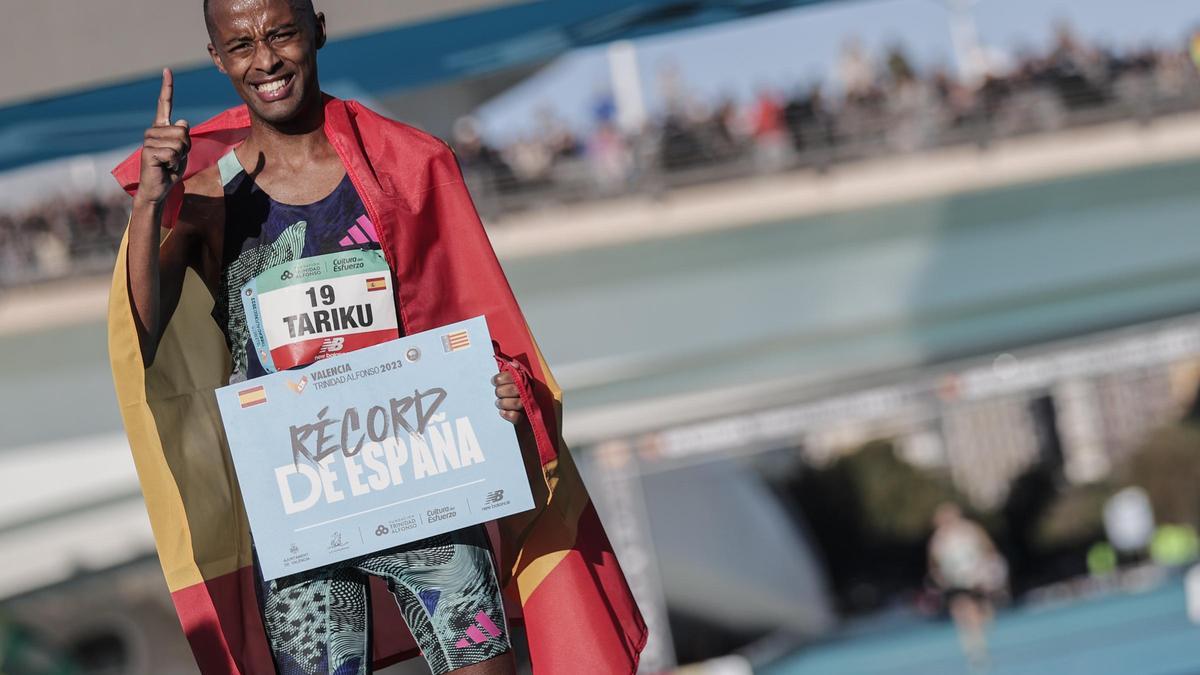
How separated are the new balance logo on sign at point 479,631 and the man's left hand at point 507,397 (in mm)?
345

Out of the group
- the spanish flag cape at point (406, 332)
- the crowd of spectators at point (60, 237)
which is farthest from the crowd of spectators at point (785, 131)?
the spanish flag cape at point (406, 332)

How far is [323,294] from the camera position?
2.46m

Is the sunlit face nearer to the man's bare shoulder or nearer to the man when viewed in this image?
the man

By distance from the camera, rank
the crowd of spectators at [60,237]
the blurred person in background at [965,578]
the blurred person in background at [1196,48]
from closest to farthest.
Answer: the blurred person in background at [965,578]
the crowd of spectators at [60,237]
the blurred person in background at [1196,48]

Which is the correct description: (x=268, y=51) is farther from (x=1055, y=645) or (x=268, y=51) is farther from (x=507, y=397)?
(x=1055, y=645)

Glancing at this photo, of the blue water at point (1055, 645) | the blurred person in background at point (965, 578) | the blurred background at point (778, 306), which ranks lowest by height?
the blue water at point (1055, 645)

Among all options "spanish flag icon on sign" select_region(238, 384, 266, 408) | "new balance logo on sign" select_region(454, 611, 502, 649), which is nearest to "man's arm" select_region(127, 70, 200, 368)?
"spanish flag icon on sign" select_region(238, 384, 266, 408)

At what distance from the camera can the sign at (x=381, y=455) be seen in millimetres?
2375

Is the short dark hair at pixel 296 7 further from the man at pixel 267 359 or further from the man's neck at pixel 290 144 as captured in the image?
the man's neck at pixel 290 144

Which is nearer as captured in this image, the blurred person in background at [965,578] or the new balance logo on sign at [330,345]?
the new balance logo on sign at [330,345]

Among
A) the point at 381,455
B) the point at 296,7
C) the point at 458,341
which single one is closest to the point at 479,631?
the point at 381,455

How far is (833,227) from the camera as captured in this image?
47.6 ft

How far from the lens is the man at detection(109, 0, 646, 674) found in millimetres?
2447

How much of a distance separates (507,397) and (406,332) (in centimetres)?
28
